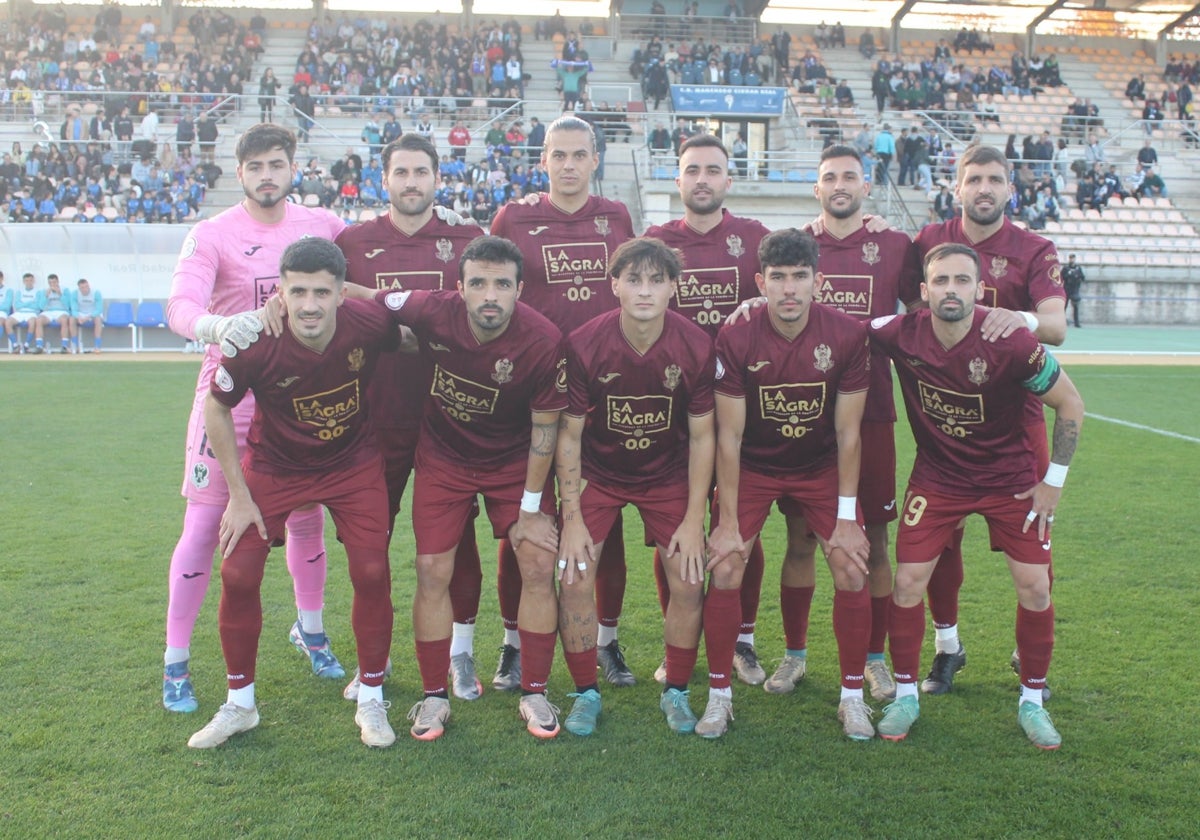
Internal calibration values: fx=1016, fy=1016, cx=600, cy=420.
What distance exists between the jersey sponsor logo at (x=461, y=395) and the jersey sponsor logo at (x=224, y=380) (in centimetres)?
82

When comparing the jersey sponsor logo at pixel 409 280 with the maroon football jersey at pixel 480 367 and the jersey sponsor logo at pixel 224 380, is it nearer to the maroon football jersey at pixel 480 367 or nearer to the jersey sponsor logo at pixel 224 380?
the maroon football jersey at pixel 480 367

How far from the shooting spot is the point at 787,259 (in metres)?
4.14

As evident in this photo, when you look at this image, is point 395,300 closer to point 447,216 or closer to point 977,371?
point 447,216

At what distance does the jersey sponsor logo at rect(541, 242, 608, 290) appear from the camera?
484 cm

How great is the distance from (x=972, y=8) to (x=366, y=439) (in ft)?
124

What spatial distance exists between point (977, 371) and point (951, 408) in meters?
0.20

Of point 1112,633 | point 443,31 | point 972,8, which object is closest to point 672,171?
point 443,31

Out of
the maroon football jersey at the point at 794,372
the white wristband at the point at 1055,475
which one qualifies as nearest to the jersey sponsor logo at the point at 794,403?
the maroon football jersey at the point at 794,372

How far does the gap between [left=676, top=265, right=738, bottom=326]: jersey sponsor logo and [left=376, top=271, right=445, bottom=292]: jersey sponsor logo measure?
1.14m

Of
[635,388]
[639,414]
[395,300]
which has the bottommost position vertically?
[639,414]

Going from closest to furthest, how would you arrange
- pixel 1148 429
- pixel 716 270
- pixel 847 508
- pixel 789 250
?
1. pixel 789 250
2. pixel 847 508
3. pixel 716 270
4. pixel 1148 429

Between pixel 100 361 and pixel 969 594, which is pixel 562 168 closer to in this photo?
pixel 969 594

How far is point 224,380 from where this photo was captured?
3.98 meters

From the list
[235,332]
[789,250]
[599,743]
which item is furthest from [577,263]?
[599,743]
